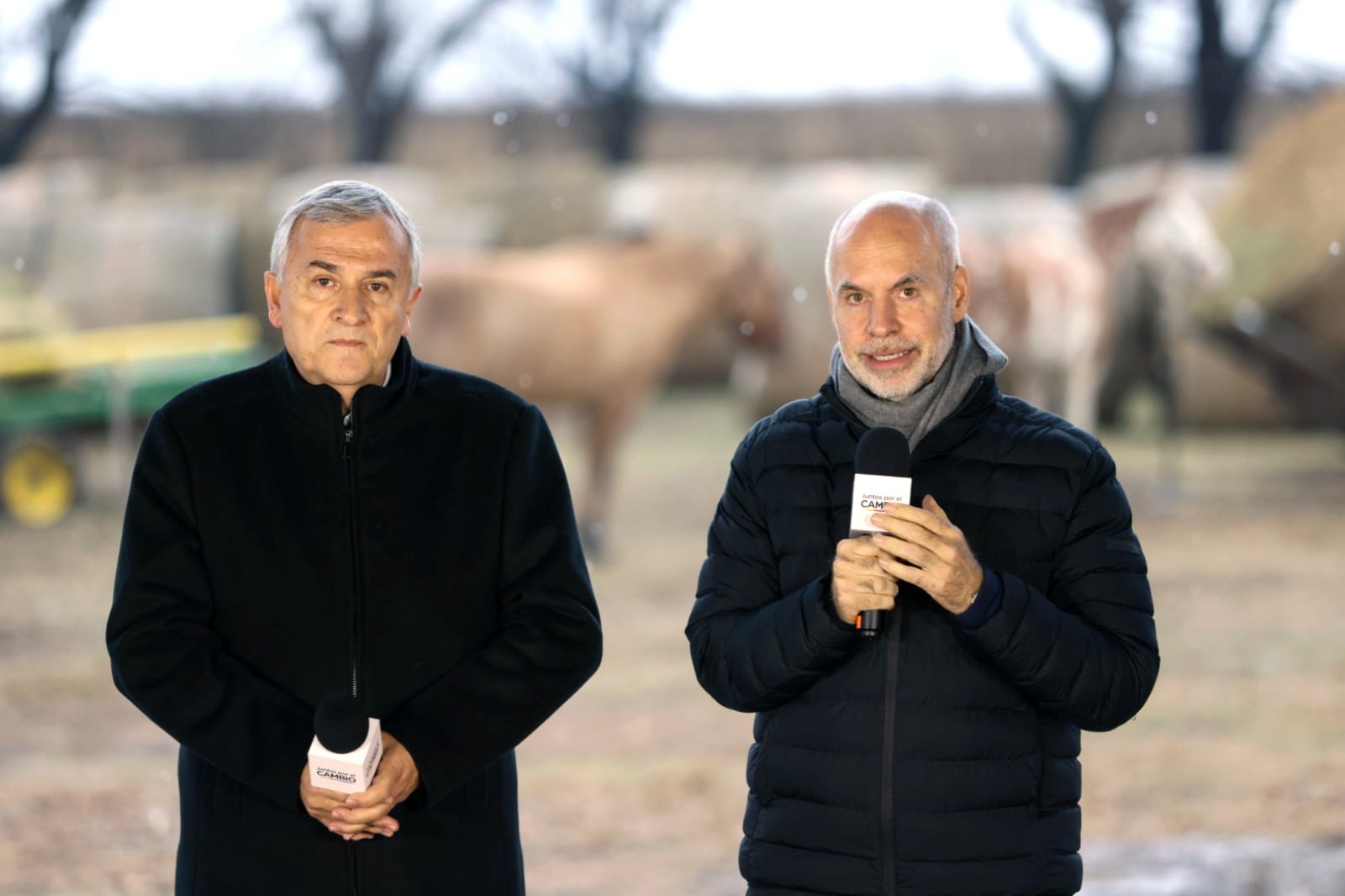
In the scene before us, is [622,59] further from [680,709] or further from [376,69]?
[680,709]

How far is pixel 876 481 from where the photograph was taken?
133cm

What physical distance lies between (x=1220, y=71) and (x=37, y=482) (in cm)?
453

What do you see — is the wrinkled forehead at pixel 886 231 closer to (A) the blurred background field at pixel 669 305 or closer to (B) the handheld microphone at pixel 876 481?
(B) the handheld microphone at pixel 876 481

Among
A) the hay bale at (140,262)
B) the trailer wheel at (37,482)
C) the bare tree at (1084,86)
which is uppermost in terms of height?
the bare tree at (1084,86)

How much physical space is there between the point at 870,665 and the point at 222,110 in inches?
164

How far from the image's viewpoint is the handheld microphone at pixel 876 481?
1324 mm

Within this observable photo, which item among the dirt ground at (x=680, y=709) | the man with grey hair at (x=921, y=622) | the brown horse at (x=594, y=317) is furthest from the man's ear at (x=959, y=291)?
the brown horse at (x=594, y=317)

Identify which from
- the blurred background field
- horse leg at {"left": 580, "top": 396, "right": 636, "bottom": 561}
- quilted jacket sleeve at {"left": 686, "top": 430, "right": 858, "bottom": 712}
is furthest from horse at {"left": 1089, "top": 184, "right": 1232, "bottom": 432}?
quilted jacket sleeve at {"left": 686, "top": 430, "right": 858, "bottom": 712}

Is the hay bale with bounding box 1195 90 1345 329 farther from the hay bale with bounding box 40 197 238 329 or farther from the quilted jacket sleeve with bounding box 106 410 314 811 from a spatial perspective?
the quilted jacket sleeve with bounding box 106 410 314 811

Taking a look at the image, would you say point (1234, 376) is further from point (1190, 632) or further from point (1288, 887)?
point (1288, 887)

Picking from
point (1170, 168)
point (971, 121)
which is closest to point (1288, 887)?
point (971, 121)

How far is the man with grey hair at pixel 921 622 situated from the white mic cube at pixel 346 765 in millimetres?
314

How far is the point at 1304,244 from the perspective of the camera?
6098mm

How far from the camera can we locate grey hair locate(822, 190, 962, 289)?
1.52 meters
